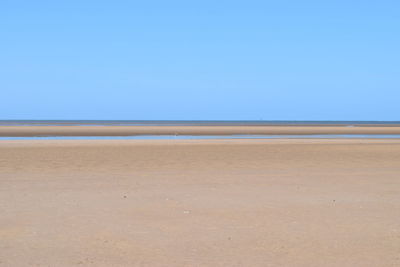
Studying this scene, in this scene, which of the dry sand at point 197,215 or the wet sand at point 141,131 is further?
the wet sand at point 141,131

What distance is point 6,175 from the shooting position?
1612cm

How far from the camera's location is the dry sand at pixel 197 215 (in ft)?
22.6

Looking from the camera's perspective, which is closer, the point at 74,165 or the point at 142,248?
the point at 142,248

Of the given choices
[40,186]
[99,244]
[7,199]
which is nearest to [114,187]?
[40,186]

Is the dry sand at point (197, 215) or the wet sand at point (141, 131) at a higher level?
the dry sand at point (197, 215)

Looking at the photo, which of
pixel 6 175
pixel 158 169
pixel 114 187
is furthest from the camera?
pixel 158 169

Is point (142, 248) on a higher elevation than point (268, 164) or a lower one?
higher

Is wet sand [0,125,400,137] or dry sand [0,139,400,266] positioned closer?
dry sand [0,139,400,266]

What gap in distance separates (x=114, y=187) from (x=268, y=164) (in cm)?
852

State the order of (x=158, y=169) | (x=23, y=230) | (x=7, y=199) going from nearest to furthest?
(x=23, y=230)
(x=7, y=199)
(x=158, y=169)

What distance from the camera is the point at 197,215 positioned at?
964 cm

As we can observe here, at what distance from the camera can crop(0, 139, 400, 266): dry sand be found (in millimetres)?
6898

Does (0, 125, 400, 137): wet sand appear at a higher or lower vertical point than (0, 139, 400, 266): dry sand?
lower

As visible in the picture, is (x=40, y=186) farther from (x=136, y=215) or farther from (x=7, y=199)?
(x=136, y=215)
